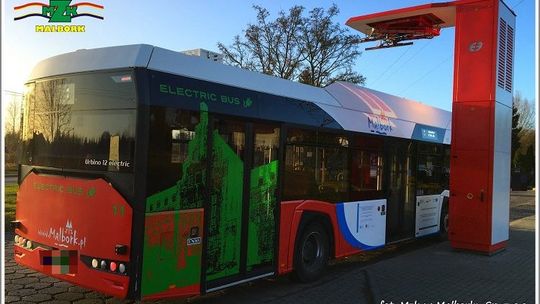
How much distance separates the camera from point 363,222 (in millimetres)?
8812

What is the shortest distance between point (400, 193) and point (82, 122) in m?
6.71

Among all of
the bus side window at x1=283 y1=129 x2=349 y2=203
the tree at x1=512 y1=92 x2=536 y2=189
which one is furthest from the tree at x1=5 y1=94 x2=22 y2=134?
the tree at x1=512 y1=92 x2=536 y2=189

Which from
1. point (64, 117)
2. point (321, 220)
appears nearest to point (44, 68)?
point (64, 117)

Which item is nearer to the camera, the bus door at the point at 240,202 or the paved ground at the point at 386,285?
the bus door at the point at 240,202

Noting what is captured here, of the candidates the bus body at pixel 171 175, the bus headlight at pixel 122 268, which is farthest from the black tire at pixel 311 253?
the bus headlight at pixel 122 268

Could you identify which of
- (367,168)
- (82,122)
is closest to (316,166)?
(367,168)

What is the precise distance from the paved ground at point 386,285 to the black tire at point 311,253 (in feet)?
0.59

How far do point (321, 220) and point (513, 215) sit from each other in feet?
49.3

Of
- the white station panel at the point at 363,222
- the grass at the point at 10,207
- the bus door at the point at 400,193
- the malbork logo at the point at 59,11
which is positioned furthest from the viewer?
the grass at the point at 10,207

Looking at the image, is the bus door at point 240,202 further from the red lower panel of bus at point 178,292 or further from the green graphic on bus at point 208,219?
the red lower panel of bus at point 178,292

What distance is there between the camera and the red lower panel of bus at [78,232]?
5.07 meters

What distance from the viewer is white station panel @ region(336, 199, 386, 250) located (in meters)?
8.32

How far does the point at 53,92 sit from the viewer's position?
5918mm

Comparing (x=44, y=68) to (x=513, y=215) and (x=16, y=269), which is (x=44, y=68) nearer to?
(x=16, y=269)
